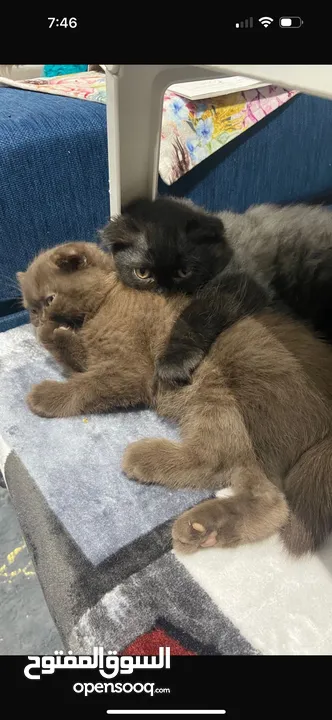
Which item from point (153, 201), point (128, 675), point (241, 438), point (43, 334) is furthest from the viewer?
point (153, 201)

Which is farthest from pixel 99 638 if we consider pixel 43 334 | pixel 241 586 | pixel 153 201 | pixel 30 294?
pixel 153 201

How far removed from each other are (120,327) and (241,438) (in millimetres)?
443

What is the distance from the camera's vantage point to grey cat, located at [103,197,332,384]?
49.1 inches

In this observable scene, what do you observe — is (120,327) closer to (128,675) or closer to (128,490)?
(128,490)

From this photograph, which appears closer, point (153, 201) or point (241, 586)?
point (241, 586)

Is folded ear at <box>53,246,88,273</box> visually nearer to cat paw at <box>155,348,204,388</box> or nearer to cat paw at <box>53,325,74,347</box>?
cat paw at <box>53,325,74,347</box>

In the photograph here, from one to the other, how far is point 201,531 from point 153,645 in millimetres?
211

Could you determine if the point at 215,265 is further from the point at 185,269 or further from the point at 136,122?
the point at 136,122

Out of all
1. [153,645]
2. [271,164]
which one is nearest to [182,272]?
[153,645]

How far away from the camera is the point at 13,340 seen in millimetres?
1568
